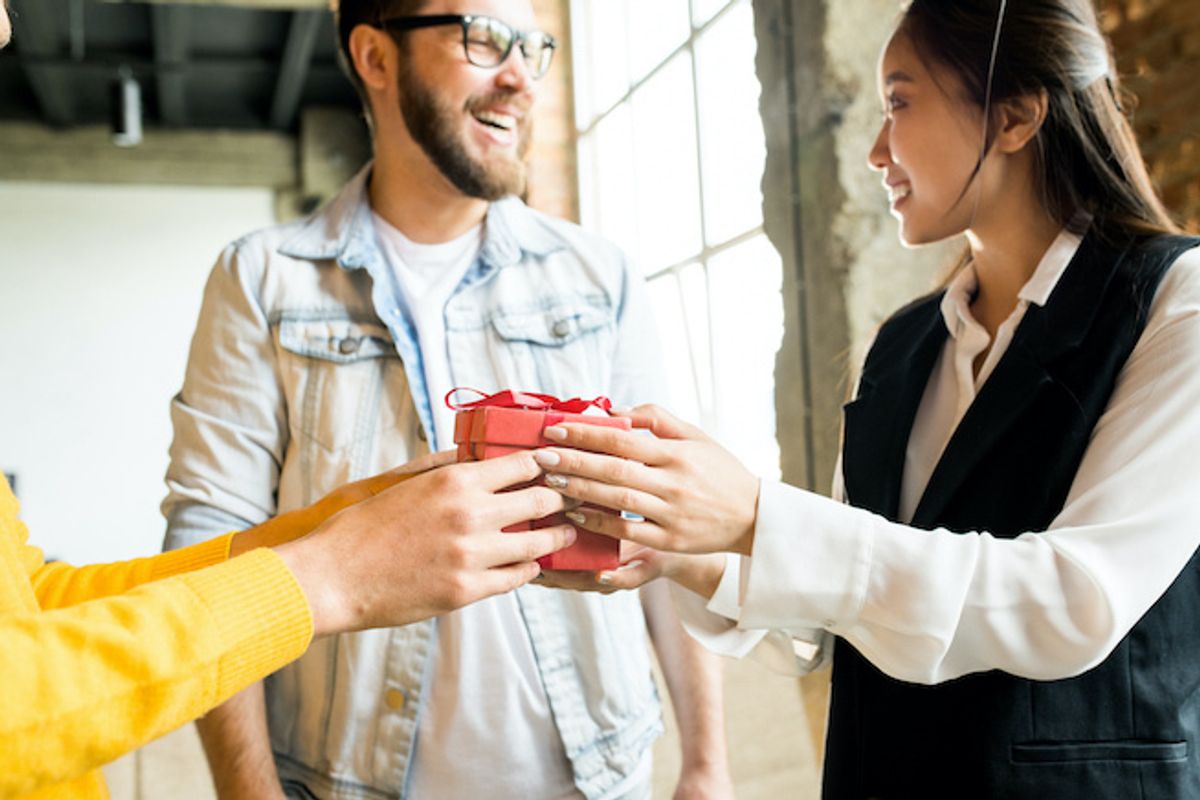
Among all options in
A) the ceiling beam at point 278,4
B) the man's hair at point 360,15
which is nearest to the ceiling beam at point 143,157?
the ceiling beam at point 278,4

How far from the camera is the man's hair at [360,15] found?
1.21 m

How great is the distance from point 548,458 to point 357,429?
0.37m

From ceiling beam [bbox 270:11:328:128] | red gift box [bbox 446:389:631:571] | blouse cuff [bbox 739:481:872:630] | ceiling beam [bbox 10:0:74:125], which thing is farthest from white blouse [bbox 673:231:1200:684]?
ceiling beam [bbox 10:0:74:125]

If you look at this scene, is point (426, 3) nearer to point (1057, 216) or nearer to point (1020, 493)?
point (1057, 216)

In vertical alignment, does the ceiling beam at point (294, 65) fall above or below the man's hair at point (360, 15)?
above

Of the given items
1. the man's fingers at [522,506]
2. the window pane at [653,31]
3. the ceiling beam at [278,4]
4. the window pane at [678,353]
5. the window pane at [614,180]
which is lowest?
the man's fingers at [522,506]

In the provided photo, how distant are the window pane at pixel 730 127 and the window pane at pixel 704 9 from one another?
1 cm

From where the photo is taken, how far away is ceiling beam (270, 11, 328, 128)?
181cm

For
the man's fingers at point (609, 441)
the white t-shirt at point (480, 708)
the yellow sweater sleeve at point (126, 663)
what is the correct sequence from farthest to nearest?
the white t-shirt at point (480, 708) → the man's fingers at point (609, 441) → the yellow sweater sleeve at point (126, 663)

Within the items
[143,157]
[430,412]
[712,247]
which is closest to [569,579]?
[430,412]

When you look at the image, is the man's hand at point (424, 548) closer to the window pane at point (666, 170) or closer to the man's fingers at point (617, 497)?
the man's fingers at point (617, 497)

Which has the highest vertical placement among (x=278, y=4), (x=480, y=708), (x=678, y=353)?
(x=278, y=4)

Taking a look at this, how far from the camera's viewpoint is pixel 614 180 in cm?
135

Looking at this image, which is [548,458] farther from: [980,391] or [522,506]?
[980,391]
